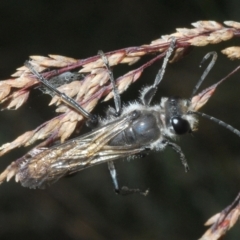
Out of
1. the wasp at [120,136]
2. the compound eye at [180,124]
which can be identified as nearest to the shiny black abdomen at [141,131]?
the wasp at [120,136]

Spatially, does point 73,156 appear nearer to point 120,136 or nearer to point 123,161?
point 120,136

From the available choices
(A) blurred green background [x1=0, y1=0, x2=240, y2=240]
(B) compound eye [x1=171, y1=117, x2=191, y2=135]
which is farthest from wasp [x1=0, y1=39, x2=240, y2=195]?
(A) blurred green background [x1=0, y1=0, x2=240, y2=240]

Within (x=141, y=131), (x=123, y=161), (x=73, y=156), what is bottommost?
(x=123, y=161)

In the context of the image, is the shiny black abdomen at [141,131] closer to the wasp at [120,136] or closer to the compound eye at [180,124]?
the wasp at [120,136]

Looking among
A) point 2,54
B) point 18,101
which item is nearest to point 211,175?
point 2,54

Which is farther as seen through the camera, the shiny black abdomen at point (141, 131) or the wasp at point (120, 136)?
the shiny black abdomen at point (141, 131)

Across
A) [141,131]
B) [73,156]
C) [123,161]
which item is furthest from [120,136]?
[123,161]
